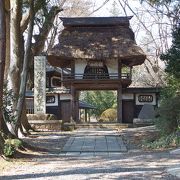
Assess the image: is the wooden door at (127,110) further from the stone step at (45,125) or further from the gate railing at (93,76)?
the stone step at (45,125)

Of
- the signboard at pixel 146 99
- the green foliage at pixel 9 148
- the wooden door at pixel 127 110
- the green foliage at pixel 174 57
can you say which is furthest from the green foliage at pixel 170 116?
the signboard at pixel 146 99

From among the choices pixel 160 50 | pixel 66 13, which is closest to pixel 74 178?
pixel 160 50

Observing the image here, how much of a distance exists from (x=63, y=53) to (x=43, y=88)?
3883 mm

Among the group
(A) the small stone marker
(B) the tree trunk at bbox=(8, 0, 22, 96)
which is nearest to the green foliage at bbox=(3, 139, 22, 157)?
(B) the tree trunk at bbox=(8, 0, 22, 96)

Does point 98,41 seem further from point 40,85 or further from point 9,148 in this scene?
point 9,148

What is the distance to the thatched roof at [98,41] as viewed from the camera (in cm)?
2547

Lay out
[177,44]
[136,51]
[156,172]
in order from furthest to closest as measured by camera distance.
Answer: [136,51] → [177,44] → [156,172]

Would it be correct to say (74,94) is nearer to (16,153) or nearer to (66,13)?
(66,13)

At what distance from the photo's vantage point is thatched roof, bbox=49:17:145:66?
25.5 metres

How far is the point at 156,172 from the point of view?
7.62 meters

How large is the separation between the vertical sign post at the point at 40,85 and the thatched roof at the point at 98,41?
2.75 metres

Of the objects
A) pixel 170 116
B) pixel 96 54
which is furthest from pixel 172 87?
pixel 96 54

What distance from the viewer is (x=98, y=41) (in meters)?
26.7

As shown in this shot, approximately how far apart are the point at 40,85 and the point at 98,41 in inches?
236
